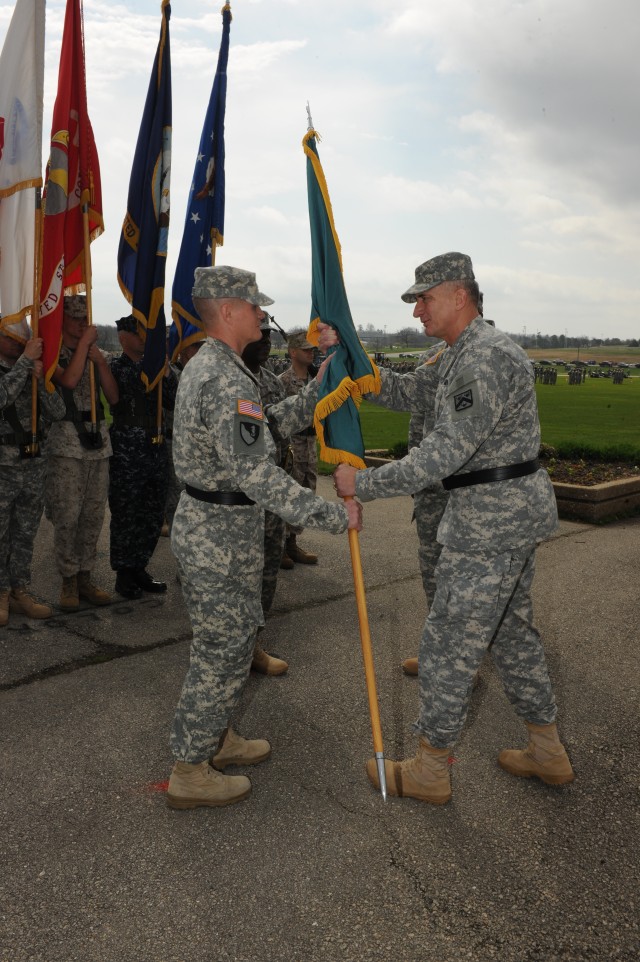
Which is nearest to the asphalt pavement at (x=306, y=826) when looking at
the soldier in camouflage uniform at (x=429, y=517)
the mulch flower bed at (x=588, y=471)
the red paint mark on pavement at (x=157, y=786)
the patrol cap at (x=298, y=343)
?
the red paint mark on pavement at (x=157, y=786)

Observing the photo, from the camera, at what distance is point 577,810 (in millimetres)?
3086

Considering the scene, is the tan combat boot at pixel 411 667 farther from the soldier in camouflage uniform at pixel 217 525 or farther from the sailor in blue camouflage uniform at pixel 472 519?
the soldier in camouflage uniform at pixel 217 525

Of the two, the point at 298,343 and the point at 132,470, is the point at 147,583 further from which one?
the point at 298,343

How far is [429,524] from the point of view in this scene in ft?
14.5

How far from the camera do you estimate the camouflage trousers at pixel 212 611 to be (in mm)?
3000

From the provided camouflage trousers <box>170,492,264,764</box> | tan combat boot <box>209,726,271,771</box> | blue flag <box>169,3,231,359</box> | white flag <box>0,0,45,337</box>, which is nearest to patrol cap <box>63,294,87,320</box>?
white flag <box>0,0,45,337</box>

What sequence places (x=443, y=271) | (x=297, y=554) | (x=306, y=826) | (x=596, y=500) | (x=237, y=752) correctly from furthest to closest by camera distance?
(x=596, y=500) → (x=297, y=554) → (x=237, y=752) → (x=443, y=271) → (x=306, y=826)

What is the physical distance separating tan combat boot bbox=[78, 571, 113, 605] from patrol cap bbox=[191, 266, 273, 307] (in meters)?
3.24

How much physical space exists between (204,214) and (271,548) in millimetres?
3349

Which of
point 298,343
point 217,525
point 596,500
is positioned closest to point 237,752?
point 217,525

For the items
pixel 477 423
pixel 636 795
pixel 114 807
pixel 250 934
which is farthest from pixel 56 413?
pixel 636 795

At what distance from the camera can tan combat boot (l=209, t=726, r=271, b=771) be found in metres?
3.39

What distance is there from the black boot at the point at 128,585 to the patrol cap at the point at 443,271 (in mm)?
3563

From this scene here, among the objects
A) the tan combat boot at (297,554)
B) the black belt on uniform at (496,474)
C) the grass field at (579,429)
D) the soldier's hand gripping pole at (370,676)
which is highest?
the black belt on uniform at (496,474)
